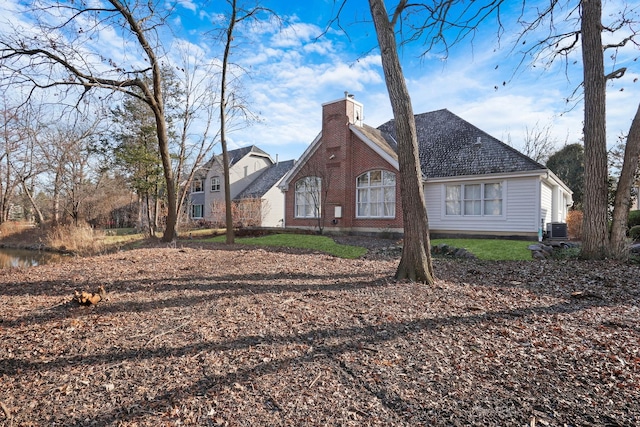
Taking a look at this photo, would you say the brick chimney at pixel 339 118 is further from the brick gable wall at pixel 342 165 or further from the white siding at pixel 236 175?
the white siding at pixel 236 175

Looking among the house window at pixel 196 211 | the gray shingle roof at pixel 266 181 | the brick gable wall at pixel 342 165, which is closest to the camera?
the brick gable wall at pixel 342 165

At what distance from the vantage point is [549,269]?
21.7 ft

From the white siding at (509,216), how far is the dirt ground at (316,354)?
25.0 ft

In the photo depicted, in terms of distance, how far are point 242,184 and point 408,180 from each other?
27.1 meters

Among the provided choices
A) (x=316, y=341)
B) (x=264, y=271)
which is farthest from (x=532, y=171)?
(x=316, y=341)

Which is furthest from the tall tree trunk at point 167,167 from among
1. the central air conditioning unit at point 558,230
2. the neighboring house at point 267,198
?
the central air conditioning unit at point 558,230

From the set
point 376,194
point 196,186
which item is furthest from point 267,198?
point 376,194

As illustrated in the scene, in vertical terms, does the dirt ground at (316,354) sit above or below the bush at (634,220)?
below

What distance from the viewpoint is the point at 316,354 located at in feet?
9.36

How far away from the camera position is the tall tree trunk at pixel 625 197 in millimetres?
7340

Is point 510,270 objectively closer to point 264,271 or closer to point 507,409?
point 264,271

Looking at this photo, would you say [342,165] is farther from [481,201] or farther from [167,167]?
[167,167]

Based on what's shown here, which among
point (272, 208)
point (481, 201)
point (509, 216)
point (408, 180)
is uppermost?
point (408, 180)

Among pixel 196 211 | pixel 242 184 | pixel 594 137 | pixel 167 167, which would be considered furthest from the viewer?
pixel 196 211
